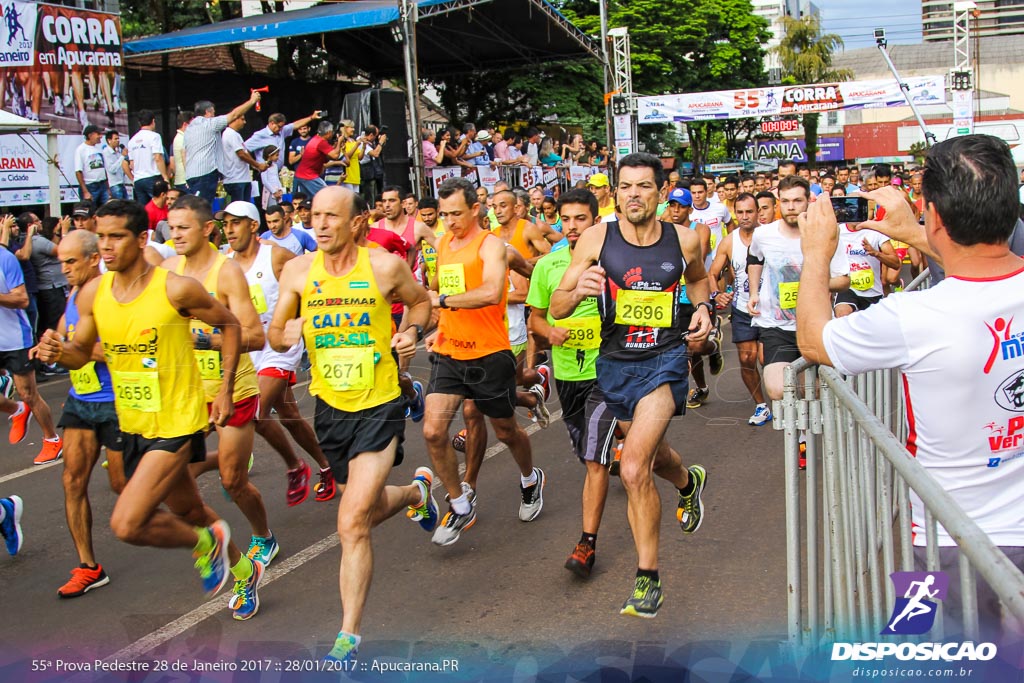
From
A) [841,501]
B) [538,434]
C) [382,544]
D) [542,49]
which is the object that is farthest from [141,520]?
[542,49]

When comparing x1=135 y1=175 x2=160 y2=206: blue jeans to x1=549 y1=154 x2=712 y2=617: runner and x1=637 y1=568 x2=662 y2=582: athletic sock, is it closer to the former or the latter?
x1=549 y1=154 x2=712 y2=617: runner

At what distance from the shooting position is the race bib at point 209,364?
520 cm

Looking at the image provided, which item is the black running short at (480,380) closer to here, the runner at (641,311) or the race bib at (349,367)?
the runner at (641,311)

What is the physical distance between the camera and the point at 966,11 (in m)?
24.4

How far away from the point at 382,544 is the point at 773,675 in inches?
106

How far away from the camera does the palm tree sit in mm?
55938

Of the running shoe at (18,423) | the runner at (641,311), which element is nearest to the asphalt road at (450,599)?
the runner at (641,311)

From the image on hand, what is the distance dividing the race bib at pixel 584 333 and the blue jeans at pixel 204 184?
8448 millimetres

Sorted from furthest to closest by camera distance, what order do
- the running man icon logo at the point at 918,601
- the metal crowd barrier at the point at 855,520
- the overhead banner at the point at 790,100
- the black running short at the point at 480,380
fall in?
1. the overhead banner at the point at 790,100
2. the black running short at the point at 480,380
3. the running man icon logo at the point at 918,601
4. the metal crowd barrier at the point at 855,520

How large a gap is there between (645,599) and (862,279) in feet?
15.3

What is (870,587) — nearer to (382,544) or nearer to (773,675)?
(773,675)

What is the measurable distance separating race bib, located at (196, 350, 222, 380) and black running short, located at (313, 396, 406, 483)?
888 mm

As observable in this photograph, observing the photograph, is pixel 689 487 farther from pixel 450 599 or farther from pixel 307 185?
pixel 307 185

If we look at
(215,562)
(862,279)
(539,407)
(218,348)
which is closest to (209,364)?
(218,348)
